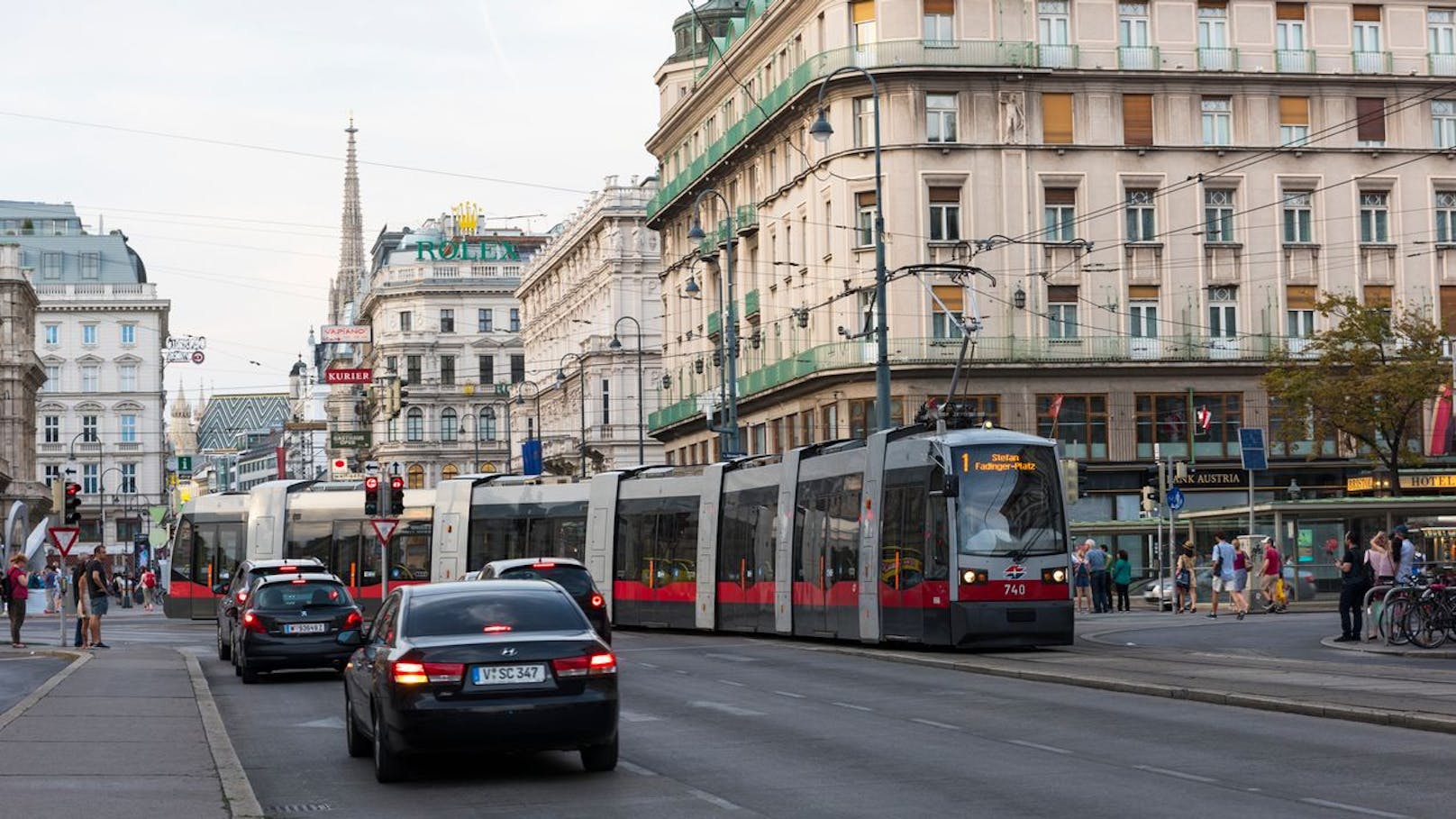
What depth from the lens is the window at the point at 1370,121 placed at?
2397 inches

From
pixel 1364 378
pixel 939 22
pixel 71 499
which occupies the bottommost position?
pixel 71 499

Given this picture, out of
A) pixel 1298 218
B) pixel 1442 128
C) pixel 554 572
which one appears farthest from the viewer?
pixel 1442 128

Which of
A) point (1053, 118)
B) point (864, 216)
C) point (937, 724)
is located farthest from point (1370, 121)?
point (937, 724)

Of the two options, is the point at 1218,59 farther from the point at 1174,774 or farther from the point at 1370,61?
the point at 1174,774

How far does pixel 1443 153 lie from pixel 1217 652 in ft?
120

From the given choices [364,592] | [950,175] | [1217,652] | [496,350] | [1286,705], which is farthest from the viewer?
[496,350]

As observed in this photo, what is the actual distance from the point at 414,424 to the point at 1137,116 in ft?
264

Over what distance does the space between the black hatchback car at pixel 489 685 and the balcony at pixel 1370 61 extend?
5110 centimetres

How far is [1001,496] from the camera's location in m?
29.5

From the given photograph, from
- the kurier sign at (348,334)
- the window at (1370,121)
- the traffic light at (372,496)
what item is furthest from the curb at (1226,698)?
the kurier sign at (348,334)

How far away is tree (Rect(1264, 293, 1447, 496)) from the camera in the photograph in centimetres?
5397

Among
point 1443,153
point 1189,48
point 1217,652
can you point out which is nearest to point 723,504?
point 1217,652

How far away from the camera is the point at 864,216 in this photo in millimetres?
59156

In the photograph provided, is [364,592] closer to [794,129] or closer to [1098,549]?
[1098,549]
